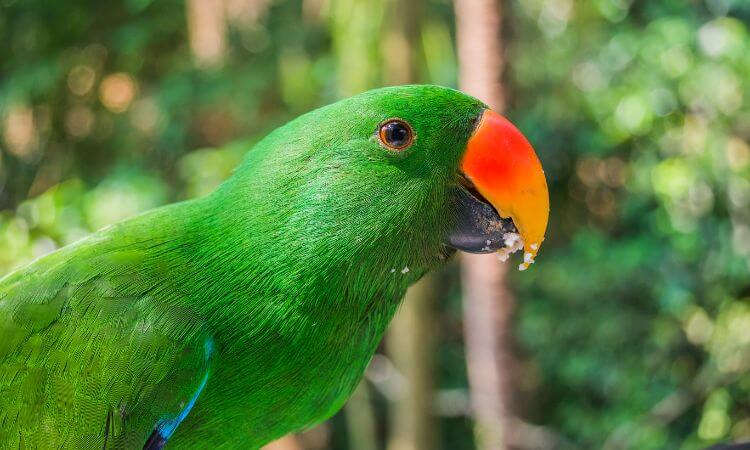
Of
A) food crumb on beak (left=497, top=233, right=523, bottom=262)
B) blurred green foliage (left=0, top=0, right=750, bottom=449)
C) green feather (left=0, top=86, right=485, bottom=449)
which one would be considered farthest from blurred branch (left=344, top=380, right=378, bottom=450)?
food crumb on beak (left=497, top=233, right=523, bottom=262)

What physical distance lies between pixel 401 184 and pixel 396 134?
0.09 m

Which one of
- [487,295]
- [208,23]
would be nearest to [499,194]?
[487,295]

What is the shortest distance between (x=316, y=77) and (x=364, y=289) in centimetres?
376

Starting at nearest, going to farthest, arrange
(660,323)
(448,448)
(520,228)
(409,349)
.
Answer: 1. (520,228)
2. (409,349)
3. (660,323)
4. (448,448)

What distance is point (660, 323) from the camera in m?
4.79

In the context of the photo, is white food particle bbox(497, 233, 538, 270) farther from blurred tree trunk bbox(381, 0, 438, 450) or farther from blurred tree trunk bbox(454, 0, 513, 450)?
blurred tree trunk bbox(454, 0, 513, 450)

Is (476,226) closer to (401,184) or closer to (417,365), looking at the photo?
(401,184)

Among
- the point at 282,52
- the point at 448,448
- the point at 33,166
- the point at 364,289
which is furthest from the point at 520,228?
the point at 33,166

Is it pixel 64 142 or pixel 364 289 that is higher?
pixel 364 289

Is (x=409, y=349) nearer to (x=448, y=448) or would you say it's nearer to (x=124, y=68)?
(x=448, y=448)

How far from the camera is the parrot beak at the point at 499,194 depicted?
131 centimetres

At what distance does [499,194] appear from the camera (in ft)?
4.30

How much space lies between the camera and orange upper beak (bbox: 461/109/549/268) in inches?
51.4

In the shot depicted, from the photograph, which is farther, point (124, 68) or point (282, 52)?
point (124, 68)
